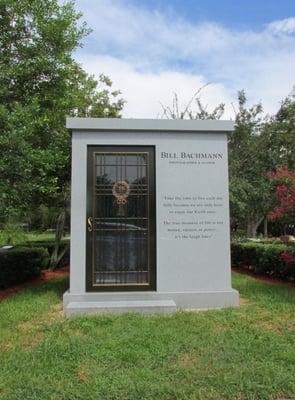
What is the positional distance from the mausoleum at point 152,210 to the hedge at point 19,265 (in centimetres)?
384

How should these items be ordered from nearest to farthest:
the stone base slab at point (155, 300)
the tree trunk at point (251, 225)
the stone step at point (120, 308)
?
the stone step at point (120, 308)
the stone base slab at point (155, 300)
the tree trunk at point (251, 225)

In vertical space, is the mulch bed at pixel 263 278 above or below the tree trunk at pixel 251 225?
below

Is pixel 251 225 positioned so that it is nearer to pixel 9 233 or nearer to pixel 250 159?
pixel 250 159

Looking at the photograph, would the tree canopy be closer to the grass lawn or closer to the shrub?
the shrub

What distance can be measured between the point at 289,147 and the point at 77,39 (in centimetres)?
1071

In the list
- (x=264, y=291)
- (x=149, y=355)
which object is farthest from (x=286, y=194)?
(x=149, y=355)

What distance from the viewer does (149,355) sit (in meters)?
4.99

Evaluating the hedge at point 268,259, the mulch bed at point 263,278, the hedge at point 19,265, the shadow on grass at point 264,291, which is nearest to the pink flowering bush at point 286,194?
the hedge at point 268,259

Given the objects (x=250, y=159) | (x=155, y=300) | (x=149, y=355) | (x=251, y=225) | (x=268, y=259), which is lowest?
(x=149, y=355)

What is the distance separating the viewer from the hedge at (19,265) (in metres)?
10.7

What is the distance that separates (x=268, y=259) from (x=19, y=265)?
6.27m

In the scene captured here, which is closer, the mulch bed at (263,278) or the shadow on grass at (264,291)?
the shadow on grass at (264,291)

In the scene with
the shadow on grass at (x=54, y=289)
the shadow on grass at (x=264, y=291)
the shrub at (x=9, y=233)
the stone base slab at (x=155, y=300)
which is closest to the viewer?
the stone base slab at (x=155, y=300)

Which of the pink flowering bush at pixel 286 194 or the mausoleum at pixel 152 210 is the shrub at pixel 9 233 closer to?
the mausoleum at pixel 152 210
